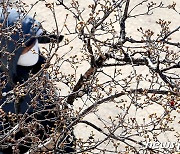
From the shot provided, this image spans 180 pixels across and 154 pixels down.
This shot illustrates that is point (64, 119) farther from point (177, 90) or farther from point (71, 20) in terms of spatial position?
point (71, 20)

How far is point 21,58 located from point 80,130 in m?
1.98

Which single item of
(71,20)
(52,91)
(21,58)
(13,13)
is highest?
(71,20)

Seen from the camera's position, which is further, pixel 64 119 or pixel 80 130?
pixel 80 130

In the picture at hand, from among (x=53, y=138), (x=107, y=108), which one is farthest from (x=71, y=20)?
(x=53, y=138)

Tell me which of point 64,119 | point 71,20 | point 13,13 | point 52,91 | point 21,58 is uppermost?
point 71,20

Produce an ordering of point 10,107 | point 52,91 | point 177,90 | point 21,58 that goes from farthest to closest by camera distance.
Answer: point 10,107 → point 21,58 → point 52,91 → point 177,90

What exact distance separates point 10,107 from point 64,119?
4.27ft

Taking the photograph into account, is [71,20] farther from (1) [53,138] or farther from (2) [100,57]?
(1) [53,138]

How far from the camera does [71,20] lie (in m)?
7.43

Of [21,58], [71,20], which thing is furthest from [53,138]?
[71,20]

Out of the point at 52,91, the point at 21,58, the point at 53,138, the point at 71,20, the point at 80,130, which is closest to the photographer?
the point at 53,138

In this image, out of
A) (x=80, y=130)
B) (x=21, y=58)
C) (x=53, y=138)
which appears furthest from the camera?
(x=80, y=130)

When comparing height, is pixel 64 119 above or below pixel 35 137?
above

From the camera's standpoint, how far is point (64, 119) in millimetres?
2797
